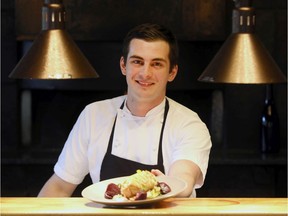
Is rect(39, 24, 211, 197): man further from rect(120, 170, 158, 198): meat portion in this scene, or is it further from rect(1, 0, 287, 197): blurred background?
rect(1, 0, 287, 197): blurred background

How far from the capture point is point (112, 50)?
414 centimetres

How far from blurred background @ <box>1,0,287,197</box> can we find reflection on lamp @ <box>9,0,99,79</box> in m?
1.63

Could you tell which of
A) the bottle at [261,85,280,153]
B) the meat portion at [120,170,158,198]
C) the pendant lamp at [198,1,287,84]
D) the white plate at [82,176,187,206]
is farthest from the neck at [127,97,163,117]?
the bottle at [261,85,280,153]

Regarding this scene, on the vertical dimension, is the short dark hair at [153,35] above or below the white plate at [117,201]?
above

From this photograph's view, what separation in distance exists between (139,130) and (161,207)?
2.29ft

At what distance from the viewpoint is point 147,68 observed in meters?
2.72

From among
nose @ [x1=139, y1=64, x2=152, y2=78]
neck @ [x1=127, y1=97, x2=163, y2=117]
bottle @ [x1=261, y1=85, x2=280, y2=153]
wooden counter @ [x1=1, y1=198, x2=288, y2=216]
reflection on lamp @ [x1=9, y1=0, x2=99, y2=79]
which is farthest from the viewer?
bottle @ [x1=261, y1=85, x2=280, y2=153]

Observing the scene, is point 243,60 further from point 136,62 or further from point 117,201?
point 117,201

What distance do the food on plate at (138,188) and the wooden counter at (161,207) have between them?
0.12 ft

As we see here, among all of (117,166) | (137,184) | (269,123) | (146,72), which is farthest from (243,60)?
(269,123)

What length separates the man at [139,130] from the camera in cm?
274

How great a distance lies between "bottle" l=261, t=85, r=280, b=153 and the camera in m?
4.19

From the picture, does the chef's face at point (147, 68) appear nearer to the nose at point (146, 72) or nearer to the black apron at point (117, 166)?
the nose at point (146, 72)

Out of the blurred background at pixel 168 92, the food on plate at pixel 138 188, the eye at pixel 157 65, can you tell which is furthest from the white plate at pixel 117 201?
the blurred background at pixel 168 92
